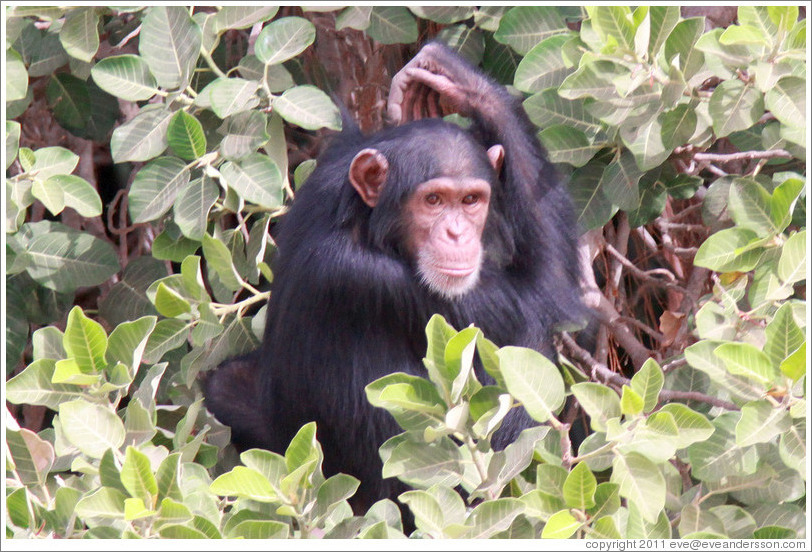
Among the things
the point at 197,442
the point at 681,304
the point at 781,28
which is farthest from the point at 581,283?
the point at 197,442

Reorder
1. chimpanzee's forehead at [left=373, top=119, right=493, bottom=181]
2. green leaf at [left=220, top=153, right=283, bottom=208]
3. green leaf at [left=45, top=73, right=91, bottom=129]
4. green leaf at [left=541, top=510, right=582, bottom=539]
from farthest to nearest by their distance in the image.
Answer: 1. green leaf at [left=45, top=73, right=91, bottom=129]
2. chimpanzee's forehead at [left=373, top=119, right=493, bottom=181]
3. green leaf at [left=220, top=153, right=283, bottom=208]
4. green leaf at [left=541, top=510, right=582, bottom=539]

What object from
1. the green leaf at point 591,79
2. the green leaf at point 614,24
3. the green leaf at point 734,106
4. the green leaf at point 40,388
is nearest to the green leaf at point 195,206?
the green leaf at point 40,388

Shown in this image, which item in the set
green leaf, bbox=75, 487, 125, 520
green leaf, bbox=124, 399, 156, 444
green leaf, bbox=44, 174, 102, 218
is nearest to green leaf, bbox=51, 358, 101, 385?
green leaf, bbox=124, 399, 156, 444

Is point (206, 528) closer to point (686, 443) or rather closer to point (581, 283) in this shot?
point (686, 443)

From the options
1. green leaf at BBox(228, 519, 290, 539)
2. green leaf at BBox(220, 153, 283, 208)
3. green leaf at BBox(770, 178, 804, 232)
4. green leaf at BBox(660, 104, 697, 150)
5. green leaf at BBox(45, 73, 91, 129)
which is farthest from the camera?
green leaf at BBox(45, 73, 91, 129)

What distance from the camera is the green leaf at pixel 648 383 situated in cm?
188

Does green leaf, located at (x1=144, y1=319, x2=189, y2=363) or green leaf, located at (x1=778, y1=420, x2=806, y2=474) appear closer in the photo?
green leaf, located at (x1=778, y1=420, x2=806, y2=474)

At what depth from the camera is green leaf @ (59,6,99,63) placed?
8.80 feet

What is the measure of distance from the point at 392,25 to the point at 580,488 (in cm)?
158

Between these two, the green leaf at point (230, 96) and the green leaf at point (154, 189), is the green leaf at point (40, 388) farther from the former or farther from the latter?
the green leaf at point (230, 96)

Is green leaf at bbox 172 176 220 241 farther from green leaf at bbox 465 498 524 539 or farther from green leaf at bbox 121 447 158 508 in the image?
green leaf at bbox 465 498 524 539

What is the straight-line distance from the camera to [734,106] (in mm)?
2326

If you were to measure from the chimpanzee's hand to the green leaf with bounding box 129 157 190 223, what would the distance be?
725 millimetres

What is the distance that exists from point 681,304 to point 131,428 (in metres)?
1.69
